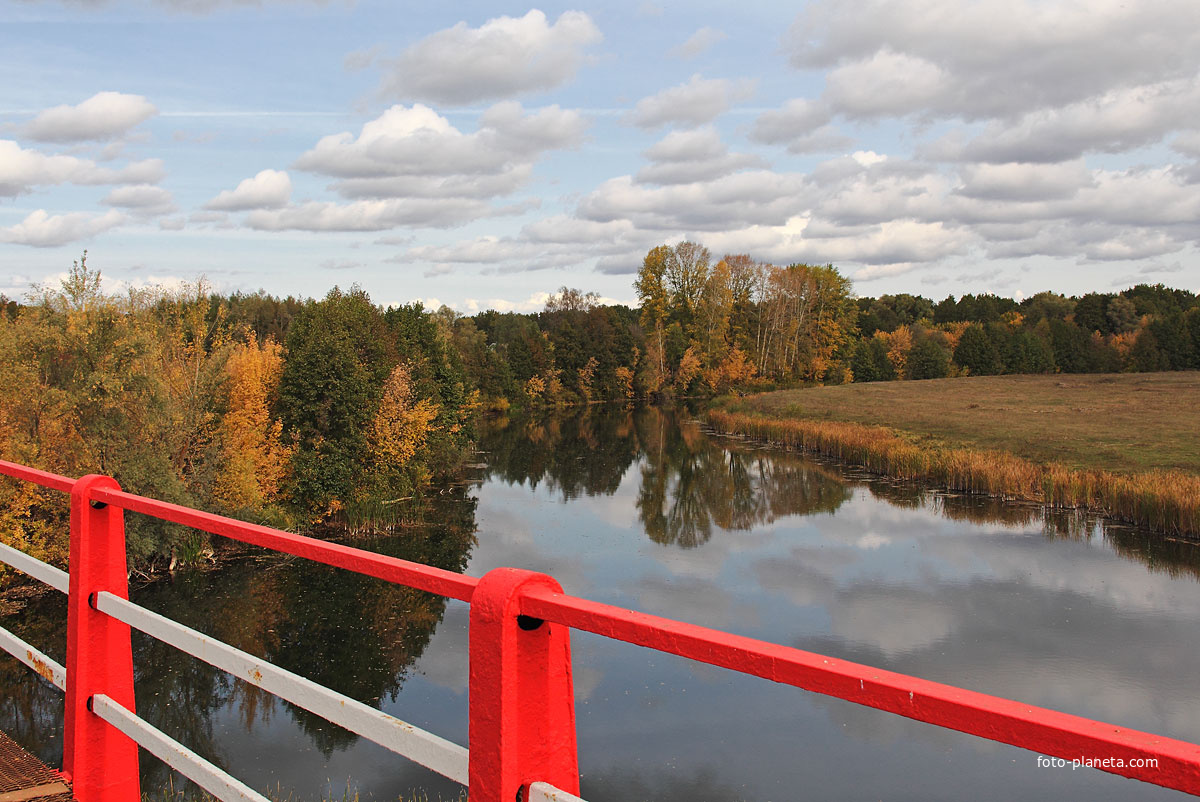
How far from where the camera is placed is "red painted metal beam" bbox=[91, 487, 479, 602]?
163 centimetres

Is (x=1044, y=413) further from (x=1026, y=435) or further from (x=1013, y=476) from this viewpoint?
(x=1013, y=476)

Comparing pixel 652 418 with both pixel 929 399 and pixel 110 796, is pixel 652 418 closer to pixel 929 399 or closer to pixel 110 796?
pixel 929 399

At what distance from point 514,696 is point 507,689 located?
3cm

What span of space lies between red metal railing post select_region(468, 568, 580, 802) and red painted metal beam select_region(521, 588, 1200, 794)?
0.06 metres

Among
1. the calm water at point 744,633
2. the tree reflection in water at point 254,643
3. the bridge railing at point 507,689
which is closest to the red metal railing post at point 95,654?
the bridge railing at point 507,689

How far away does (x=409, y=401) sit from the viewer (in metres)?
27.6

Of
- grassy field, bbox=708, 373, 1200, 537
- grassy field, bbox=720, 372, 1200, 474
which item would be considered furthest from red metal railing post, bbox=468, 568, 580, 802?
grassy field, bbox=720, 372, 1200, 474

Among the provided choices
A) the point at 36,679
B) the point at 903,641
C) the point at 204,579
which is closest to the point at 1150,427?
the point at 903,641

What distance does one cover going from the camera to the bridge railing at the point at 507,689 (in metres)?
1.05

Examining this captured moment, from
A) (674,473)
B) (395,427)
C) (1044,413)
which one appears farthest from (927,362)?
(395,427)

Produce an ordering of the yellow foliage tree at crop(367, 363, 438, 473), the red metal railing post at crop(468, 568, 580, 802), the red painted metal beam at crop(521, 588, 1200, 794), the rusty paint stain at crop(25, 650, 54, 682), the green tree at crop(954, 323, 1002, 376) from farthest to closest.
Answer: the green tree at crop(954, 323, 1002, 376), the yellow foliage tree at crop(367, 363, 438, 473), the rusty paint stain at crop(25, 650, 54, 682), the red metal railing post at crop(468, 568, 580, 802), the red painted metal beam at crop(521, 588, 1200, 794)

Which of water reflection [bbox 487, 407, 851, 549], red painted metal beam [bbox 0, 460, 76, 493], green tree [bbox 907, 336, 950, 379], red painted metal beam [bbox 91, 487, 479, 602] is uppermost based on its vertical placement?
red painted metal beam [bbox 91, 487, 479, 602]

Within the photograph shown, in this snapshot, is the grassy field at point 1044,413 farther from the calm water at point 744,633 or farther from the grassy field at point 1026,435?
the calm water at point 744,633

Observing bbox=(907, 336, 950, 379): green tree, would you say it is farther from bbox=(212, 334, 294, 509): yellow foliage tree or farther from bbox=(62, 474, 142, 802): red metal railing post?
bbox=(62, 474, 142, 802): red metal railing post
